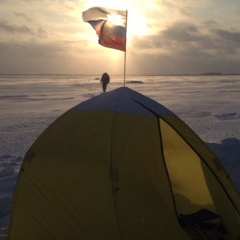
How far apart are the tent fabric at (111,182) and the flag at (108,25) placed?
2303 millimetres

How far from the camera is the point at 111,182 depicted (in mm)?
4129

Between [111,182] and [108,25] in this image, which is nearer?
[111,182]

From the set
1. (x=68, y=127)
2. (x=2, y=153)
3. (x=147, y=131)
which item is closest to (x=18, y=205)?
(x=68, y=127)

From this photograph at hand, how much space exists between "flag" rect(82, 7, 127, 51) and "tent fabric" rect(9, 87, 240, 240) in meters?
2.30

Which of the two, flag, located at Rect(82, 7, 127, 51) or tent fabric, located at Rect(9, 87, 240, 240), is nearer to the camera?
tent fabric, located at Rect(9, 87, 240, 240)

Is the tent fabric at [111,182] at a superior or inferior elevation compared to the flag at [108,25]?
inferior

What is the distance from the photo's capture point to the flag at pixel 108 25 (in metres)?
6.97

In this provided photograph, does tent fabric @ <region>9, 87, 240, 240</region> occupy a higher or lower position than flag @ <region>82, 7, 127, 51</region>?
lower

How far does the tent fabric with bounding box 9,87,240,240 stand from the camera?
4129mm

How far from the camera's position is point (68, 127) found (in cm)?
464

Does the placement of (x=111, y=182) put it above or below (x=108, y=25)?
below

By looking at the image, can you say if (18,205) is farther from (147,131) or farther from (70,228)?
(147,131)

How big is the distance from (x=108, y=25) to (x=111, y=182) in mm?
4087

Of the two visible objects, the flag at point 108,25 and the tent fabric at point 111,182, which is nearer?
the tent fabric at point 111,182
